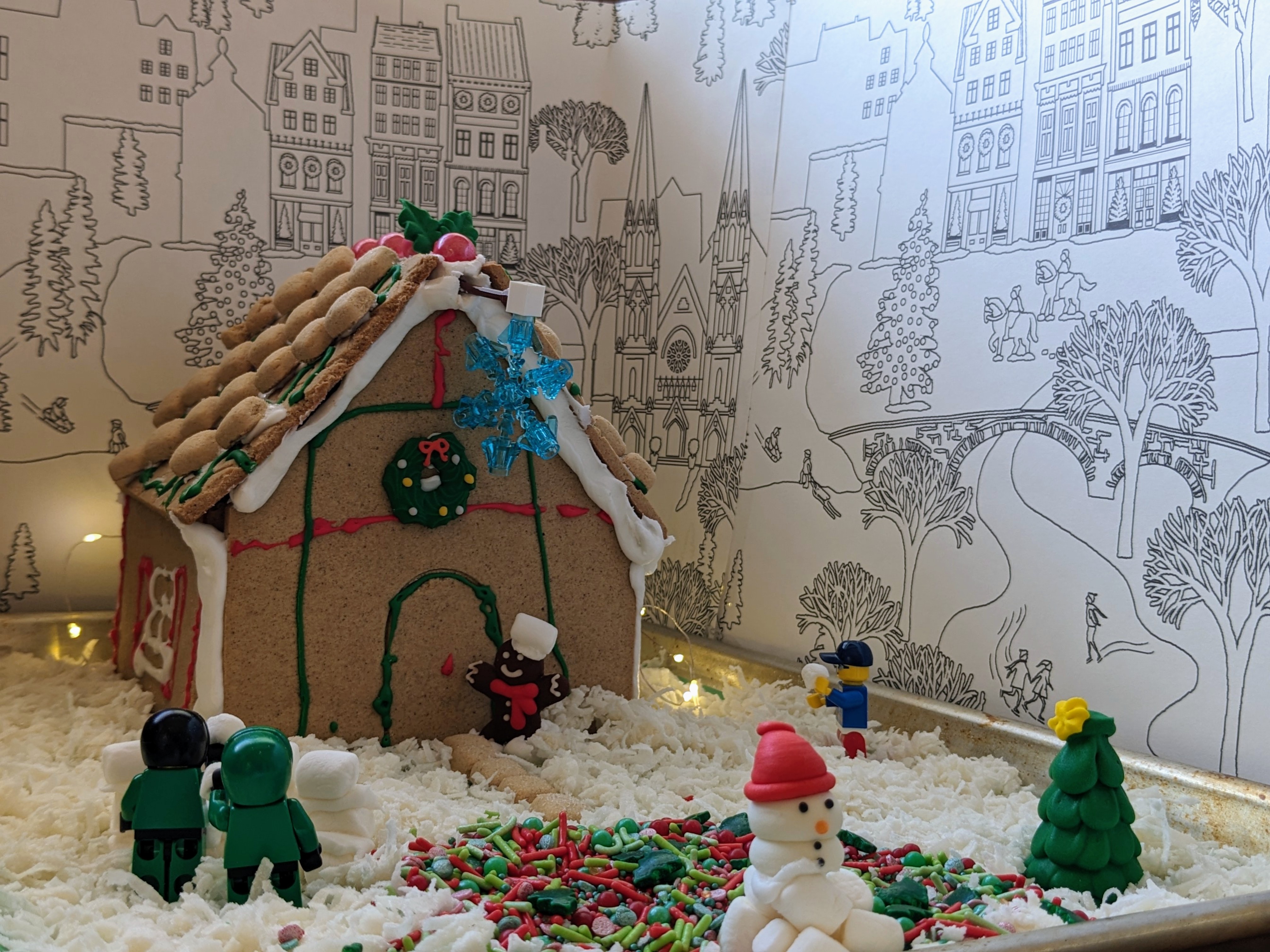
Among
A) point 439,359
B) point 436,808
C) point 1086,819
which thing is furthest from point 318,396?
point 1086,819

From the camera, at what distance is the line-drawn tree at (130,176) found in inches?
83.5

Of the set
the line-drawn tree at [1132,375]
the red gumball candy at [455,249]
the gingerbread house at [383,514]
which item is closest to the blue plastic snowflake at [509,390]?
the gingerbread house at [383,514]

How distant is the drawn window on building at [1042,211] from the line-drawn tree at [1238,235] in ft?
0.71

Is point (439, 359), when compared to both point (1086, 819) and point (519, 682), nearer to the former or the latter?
point (519, 682)

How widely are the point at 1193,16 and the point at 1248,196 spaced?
275 mm

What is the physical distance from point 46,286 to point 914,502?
1676 mm

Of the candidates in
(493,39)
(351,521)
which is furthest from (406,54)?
(351,521)

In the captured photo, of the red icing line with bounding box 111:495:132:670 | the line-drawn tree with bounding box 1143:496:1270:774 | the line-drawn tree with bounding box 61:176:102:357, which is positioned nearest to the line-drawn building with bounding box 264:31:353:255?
the line-drawn tree with bounding box 61:176:102:357

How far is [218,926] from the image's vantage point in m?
1.01

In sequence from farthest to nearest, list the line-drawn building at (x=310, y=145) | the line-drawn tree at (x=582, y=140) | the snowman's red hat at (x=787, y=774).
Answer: the line-drawn tree at (x=582, y=140) < the line-drawn building at (x=310, y=145) < the snowman's red hat at (x=787, y=774)

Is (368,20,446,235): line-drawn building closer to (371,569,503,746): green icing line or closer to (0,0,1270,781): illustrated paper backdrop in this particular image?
(0,0,1270,781): illustrated paper backdrop

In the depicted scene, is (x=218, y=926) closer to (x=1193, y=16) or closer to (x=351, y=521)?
(x=351, y=521)

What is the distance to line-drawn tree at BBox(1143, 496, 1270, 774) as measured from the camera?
1.41 m

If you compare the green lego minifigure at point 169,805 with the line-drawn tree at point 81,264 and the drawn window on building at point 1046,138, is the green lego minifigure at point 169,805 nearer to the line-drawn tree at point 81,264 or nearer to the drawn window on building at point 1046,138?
the line-drawn tree at point 81,264
